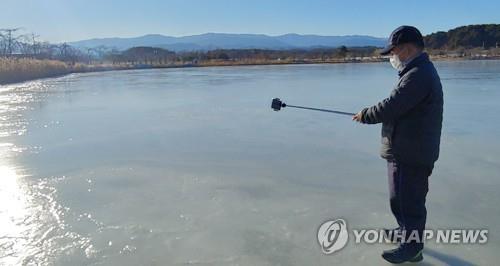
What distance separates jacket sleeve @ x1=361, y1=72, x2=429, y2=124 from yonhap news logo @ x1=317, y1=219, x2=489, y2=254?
0.71 m

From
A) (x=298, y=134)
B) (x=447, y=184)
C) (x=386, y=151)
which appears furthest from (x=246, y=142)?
(x=386, y=151)

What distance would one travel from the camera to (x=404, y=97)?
1.98 meters

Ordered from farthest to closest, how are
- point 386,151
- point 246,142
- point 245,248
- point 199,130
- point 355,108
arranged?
1. point 355,108
2. point 199,130
3. point 246,142
4. point 245,248
5. point 386,151

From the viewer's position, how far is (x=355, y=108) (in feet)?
24.2

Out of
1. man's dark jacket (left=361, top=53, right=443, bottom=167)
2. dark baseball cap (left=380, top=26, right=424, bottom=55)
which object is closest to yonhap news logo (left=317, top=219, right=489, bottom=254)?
man's dark jacket (left=361, top=53, right=443, bottom=167)

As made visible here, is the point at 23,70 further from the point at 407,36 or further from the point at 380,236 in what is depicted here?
the point at 407,36

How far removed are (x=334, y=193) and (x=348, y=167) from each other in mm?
739

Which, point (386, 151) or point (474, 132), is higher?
point (386, 151)

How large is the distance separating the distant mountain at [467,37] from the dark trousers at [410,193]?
51.8 meters

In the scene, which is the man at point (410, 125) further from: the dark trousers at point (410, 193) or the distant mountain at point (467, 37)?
the distant mountain at point (467, 37)

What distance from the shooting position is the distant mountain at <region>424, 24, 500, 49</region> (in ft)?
163

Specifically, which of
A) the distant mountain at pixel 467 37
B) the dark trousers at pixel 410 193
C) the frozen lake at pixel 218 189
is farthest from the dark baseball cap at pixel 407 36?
the distant mountain at pixel 467 37

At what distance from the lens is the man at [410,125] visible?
6.50 feet

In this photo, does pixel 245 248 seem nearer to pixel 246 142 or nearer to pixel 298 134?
pixel 246 142
